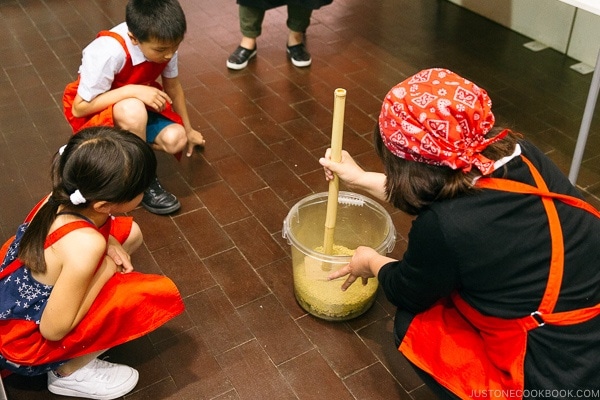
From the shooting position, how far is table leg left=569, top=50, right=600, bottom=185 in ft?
6.89

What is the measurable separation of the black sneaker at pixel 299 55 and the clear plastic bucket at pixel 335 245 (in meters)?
1.30

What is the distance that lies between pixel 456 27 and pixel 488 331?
2.58m

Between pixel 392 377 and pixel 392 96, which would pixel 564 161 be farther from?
pixel 392 96

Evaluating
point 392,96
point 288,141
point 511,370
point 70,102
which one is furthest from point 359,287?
point 70,102

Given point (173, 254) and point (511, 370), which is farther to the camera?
point (173, 254)

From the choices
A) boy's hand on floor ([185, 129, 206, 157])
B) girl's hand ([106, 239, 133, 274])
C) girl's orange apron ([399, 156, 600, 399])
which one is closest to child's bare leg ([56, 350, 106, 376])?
girl's hand ([106, 239, 133, 274])

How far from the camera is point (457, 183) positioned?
117 centimetres

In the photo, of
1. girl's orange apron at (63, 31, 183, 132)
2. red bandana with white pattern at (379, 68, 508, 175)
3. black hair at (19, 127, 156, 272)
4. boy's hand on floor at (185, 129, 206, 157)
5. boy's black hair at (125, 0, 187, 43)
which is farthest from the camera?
boy's hand on floor at (185, 129, 206, 157)

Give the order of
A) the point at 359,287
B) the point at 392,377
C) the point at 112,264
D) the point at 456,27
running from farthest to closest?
the point at 456,27, the point at 359,287, the point at 392,377, the point at 112,264

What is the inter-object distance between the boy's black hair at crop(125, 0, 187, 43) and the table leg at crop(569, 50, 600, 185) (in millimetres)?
1337

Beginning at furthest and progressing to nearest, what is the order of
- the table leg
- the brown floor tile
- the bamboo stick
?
1. the table leg
2. the brown floor tile
3. the bamboo stick

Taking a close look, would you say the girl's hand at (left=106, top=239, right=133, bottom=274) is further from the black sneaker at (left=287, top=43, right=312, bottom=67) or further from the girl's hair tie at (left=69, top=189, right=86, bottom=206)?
the black sneaker at (left=287, top=43, right=312, bottom=67)

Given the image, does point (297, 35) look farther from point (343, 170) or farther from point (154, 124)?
point (343, 170)

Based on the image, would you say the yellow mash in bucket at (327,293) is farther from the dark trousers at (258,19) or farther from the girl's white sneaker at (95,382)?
the dark trousers at (258,19)
